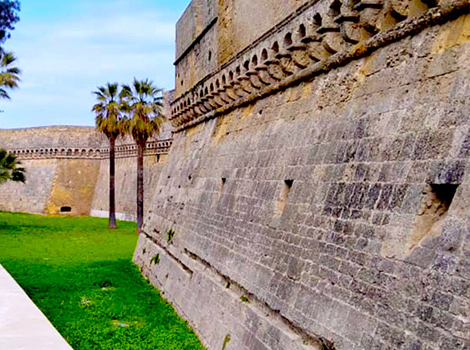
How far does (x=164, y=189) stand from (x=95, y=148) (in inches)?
1040

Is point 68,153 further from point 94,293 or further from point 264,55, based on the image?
point 264,55

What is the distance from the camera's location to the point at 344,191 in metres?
6.07

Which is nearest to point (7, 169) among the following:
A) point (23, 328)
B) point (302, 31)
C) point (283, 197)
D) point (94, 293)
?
point (94, 293)

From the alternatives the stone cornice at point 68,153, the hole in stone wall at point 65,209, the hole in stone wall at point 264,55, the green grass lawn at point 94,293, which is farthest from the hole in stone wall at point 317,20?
the hole in stone wall at point 65,209

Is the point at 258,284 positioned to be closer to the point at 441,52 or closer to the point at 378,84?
the point at 378,84

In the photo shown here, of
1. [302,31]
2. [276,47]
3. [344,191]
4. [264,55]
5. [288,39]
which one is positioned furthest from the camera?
[264,55]

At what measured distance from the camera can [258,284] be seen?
299 inches

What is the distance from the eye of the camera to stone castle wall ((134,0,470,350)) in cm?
458

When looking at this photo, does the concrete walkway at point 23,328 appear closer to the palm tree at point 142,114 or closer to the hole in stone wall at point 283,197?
the hole in stone wall at point 283,197

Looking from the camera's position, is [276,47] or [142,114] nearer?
[276,47]

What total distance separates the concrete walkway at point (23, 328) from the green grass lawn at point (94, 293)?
56.6 inches

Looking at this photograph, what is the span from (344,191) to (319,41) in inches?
91.5

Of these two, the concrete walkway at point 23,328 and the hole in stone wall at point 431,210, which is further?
the concrete walkway at point 23,328

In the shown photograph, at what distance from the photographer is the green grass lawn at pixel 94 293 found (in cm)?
899
